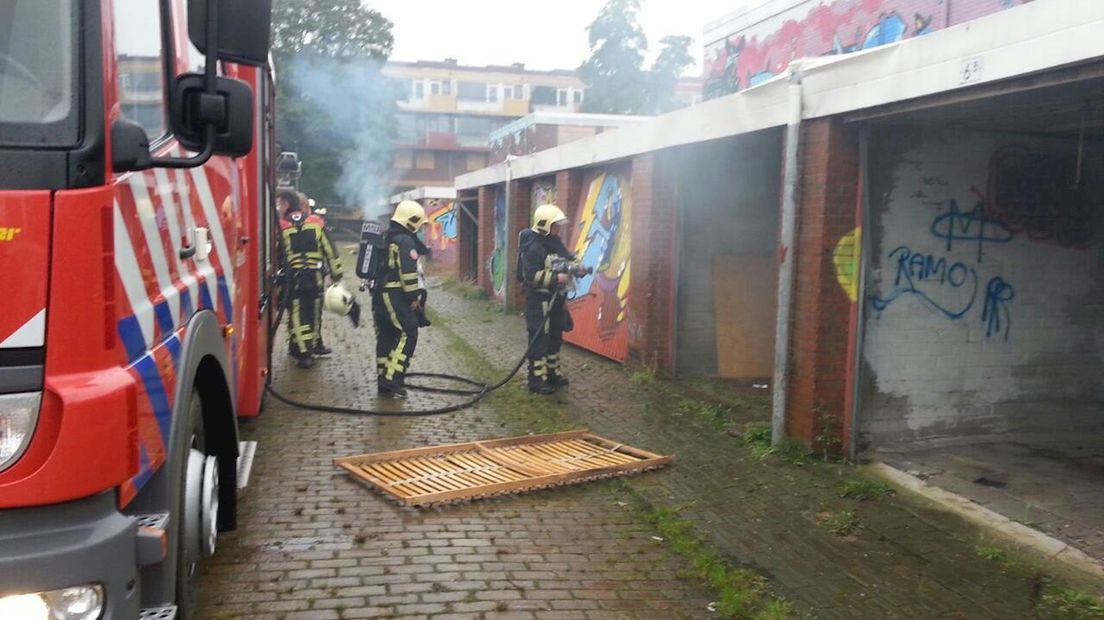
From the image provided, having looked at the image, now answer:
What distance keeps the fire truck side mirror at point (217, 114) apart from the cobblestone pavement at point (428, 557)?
2.33m

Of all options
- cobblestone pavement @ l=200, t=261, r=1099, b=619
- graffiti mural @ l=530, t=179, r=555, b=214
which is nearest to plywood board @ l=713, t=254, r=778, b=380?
cobblestone pavement @ l=200, t=261, r=1099, b=619

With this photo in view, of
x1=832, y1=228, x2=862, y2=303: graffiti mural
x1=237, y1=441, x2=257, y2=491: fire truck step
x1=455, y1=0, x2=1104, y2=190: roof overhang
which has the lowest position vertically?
x1=237, y1=441, x2=257, y2=491: fire truck step

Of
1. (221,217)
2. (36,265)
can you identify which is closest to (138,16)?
(36,265)

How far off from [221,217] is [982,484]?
5.19 m

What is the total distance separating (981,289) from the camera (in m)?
7.08

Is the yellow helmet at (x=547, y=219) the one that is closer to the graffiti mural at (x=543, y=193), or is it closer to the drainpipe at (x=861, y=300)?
the drainpipe at (x=861, y=300)

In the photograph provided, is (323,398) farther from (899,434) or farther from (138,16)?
(138,16)

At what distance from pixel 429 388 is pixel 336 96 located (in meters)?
31.9

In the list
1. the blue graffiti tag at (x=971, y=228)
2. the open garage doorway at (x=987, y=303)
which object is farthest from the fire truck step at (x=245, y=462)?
the blue graffiti tag at (x=971, y=228)

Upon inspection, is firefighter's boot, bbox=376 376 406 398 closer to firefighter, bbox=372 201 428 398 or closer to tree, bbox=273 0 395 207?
firefighter, bbox=372 201 428 398

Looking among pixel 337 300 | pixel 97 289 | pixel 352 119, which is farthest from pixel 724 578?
pixel 352 119

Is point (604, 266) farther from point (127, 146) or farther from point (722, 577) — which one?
point (127, 146)

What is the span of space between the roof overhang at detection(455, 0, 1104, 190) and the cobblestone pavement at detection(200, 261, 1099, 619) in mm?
2600

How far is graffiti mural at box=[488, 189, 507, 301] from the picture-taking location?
16.5 metres
